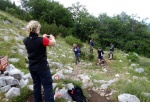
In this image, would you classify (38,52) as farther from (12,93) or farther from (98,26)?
(98,26)

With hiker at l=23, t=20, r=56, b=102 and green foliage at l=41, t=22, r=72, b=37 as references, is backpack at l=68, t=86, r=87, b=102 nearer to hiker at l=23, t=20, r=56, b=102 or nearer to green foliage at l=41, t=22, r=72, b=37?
hiker at l=23, t=20, r=56, b=102

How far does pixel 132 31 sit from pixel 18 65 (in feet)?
164

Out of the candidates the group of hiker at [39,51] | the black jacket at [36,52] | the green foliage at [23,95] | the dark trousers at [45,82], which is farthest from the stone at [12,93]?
the black jacket at [36,52]

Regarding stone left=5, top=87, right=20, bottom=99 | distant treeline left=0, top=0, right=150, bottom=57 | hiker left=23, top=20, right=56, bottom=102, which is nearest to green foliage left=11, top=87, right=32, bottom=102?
stone left=5, top=87, right=20, bottom=99

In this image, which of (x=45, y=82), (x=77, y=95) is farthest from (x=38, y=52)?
(x=77, y=95)

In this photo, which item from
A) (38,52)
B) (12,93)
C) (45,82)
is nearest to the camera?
(38,52)

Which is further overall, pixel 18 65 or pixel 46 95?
pixel 18 65

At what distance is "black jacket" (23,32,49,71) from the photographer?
5.03 meters

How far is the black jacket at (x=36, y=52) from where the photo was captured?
5029 millimetres

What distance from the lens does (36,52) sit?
5.09 m

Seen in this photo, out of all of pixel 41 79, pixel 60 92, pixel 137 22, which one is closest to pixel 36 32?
pixel 41 79

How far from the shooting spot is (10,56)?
11.6 meters

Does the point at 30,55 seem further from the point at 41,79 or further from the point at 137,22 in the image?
the point at 137,22

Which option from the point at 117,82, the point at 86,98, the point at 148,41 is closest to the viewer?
the point at 86,98
